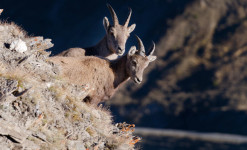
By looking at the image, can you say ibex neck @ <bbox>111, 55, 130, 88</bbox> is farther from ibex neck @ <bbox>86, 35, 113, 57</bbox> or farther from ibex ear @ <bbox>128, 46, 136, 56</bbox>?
ibex neck @ <bbox>86, 35, 113, 57</bbox>

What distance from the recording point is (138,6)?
76.1m

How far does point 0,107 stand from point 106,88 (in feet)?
18.0

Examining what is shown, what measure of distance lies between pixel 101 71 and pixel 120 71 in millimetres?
1014

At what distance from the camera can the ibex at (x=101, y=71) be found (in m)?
12.9

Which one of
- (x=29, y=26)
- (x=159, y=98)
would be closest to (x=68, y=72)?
(x=29, y=26)

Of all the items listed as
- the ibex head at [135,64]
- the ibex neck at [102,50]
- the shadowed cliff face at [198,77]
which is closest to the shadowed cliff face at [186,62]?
the shadowed cliff face at [198,77]

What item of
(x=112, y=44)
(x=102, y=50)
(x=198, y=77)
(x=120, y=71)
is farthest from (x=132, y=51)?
(x=198, y=77)

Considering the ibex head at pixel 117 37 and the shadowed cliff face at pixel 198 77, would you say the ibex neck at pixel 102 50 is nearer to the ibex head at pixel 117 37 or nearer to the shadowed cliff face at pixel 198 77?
the ibex head at pixel 117 37

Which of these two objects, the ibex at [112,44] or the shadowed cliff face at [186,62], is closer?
the ibex at [112,44]

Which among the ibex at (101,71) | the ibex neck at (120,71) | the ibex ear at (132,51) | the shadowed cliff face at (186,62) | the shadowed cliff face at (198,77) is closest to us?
the ibex at (101,71)

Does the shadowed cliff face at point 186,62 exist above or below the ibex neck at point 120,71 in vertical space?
above

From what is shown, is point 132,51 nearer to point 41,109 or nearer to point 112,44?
point 112,44

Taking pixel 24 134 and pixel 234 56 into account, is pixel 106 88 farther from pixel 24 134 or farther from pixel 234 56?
pixel 234 56

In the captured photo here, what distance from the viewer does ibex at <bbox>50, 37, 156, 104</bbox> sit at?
12867 mm
